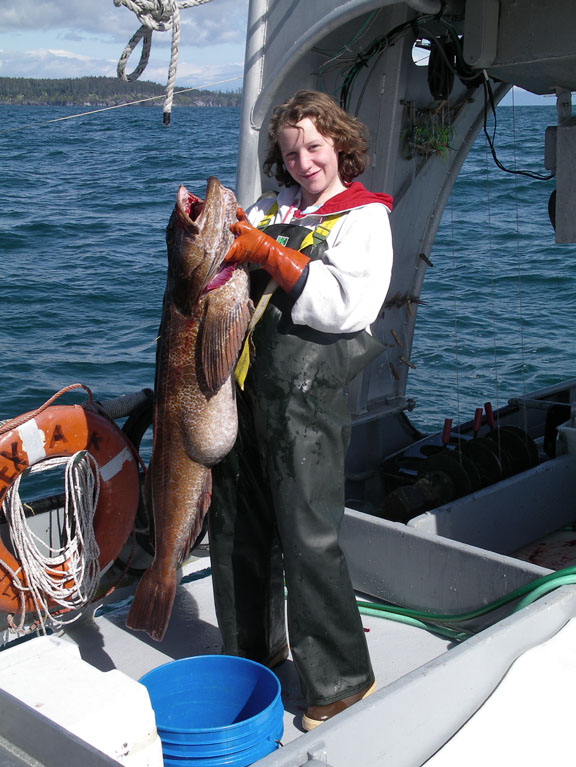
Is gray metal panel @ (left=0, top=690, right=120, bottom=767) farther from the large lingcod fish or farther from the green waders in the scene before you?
the green waders

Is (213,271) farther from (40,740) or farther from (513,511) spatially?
(513,511)

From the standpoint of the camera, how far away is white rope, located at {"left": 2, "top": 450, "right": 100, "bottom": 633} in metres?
3.68

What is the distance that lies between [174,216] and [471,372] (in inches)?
423

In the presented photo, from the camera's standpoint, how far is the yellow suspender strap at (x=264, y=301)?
3.11 meters

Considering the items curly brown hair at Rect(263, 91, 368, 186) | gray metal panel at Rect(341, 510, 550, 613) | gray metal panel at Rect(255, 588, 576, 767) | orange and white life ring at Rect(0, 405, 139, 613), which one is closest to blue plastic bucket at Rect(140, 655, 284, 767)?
gray metal panel at Rect(255, 588, 576, 767)

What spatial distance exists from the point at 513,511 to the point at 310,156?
2933mm

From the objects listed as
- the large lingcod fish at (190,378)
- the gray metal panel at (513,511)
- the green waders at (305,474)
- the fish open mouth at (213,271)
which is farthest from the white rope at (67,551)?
the gray metal panel at (513,511)

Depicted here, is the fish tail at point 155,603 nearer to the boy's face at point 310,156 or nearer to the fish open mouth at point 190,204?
the fish open mouth at point 190,204

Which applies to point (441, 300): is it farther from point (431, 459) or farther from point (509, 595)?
point (509, 595)

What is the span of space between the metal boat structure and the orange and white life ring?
0.36m

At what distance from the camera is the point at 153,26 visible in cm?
385

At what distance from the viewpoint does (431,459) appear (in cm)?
600

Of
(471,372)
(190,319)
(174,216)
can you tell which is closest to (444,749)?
(190,319)

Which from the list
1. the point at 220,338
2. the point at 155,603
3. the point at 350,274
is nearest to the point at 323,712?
the point at 155,603
